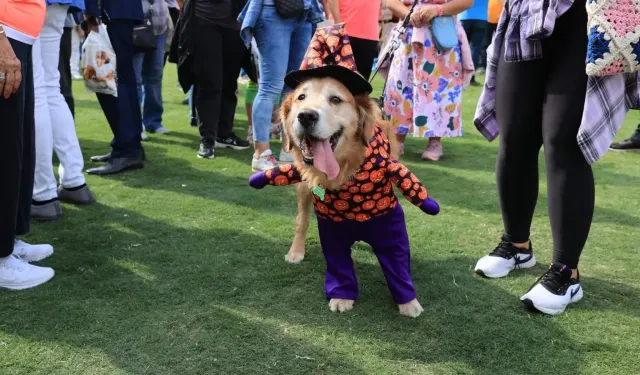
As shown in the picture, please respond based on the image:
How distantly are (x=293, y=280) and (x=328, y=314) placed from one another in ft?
1.34

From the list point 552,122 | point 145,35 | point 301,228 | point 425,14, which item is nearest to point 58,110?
point 301,228

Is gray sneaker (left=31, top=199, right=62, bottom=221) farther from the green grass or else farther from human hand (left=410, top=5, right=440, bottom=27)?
human hand (left=410, top=5, right=440, bottom=27)

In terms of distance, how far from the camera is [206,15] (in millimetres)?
5250

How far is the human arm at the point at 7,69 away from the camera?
2434 millimetres

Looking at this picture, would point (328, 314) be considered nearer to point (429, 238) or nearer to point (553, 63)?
point (429, 238)

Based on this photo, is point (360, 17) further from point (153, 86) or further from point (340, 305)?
point (340, 305)

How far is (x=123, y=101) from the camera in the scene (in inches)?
191

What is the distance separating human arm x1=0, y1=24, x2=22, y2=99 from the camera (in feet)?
7.98

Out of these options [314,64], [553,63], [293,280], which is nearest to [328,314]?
[293,280]

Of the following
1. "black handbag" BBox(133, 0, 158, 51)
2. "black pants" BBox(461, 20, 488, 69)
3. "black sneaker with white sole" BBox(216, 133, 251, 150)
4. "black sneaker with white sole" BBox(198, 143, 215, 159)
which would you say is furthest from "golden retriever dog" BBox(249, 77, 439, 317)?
"black pants" BBox(461, 20, 488, 69)

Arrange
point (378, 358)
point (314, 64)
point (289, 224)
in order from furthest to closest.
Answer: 1. point (289, 224)
2. point (314, 64)
3. point (378, 358)

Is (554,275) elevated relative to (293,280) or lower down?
elevated

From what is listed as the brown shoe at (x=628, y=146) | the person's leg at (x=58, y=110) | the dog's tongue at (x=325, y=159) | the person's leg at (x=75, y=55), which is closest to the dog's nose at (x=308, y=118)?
the dog's tongue at (x=325, y=159)

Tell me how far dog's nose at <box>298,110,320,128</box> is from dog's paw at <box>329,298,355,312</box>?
2.70ft
